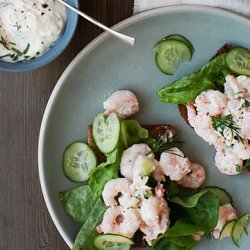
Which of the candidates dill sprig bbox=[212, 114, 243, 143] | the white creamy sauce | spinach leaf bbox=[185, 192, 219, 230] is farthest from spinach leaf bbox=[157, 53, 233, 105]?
the white creamy sauce

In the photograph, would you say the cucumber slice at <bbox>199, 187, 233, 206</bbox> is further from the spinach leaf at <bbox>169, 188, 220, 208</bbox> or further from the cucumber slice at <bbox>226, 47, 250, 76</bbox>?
the cucumber slice at <bbox>226, 47, 250, 76</bbox>

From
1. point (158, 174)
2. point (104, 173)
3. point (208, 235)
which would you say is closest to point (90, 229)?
point (104, 173)

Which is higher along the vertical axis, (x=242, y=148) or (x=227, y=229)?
(x=242, y=148)

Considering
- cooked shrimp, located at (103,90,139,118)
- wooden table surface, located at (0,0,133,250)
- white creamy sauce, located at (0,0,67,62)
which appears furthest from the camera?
wooden table surface, located at (0,0,133,250)

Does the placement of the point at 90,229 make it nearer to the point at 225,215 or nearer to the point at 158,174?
the point at 158,174

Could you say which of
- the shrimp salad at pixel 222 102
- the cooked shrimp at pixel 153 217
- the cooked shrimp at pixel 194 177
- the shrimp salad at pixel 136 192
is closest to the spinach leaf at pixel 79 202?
the shrimp salad at pixel 136 192

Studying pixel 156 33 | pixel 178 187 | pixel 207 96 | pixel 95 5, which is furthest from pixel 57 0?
pixel 178 187
